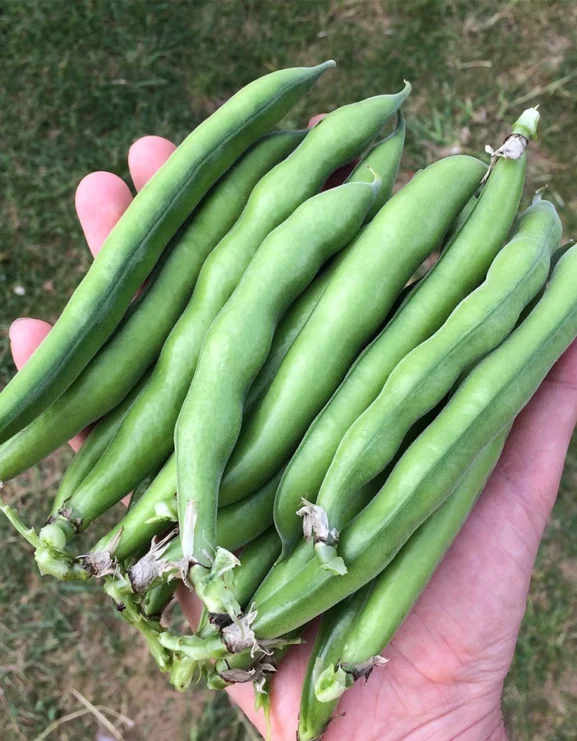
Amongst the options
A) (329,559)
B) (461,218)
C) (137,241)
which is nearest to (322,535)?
(329,559)

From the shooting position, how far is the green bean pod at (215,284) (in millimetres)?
2742

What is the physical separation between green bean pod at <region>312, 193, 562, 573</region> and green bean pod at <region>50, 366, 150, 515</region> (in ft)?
3.23

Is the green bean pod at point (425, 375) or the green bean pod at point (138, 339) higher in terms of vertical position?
the green bean pod at point (138, 339)

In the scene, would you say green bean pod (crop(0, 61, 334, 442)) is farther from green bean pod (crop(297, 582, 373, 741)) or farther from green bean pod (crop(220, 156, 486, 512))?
green bean pod (crop(297, 582, 373, 741))

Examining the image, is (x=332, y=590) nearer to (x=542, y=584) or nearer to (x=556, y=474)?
(x=556, y=474)

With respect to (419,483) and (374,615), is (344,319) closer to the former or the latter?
(419,483)

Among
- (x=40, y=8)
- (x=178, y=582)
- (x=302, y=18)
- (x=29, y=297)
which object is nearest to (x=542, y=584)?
(x=178, y=582)

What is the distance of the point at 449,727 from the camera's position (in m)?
3.00

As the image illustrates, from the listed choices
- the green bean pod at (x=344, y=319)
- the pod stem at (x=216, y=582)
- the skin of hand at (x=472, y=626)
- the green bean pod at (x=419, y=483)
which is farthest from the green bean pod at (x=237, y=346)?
the skin of hand at (x=472, y=626)

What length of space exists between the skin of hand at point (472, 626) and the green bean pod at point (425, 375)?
1.99 feet

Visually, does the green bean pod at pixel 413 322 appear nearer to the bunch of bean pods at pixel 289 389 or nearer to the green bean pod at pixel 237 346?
the bunch of bean pods at pixel 289 389

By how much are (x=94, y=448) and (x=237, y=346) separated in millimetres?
804

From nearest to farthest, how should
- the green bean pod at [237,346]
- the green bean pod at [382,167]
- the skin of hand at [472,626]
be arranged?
the green bean pod at [237,346] < the skin of hand at [472,626] < the green bean pod at [382,167]

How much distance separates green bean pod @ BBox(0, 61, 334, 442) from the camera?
268 centimetres
